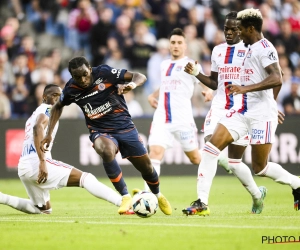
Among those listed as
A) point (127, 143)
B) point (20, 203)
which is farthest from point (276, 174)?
point (20, 203)

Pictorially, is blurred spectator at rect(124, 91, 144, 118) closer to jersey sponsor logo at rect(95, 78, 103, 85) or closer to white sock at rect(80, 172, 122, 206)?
white sock at rect(80, 172, 122, 206)

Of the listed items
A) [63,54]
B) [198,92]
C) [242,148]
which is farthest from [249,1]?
[242,148]

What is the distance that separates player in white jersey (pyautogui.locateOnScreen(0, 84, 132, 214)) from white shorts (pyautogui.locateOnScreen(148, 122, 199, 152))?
240 centimetres

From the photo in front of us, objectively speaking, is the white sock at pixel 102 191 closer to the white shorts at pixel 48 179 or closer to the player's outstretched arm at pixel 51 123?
the white shorts at pixel 48 179

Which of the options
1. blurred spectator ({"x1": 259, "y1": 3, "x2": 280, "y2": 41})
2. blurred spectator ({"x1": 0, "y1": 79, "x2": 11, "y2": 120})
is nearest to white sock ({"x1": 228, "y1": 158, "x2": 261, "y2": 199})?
blurred spectator ({"x1": 0, "y1": 79, "x2": 11, "y2": 120})

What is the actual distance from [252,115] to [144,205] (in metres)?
1.73

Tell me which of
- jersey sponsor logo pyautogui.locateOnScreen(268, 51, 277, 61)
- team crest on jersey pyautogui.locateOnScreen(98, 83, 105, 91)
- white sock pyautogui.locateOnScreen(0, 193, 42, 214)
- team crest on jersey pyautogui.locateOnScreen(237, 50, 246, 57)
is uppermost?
team crest on jersey pyautogui.locateOnScreen(237, 50, 246, 57)

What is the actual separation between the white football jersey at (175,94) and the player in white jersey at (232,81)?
1.67 meters

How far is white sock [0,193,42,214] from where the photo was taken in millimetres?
9570

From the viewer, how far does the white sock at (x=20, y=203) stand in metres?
9.57

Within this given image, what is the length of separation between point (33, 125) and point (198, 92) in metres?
9.37

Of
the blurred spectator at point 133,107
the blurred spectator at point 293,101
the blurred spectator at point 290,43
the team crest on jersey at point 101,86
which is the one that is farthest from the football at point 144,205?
the blurred spectator at point 290,43

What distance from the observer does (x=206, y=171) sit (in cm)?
893

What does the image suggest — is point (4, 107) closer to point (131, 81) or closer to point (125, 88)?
point (131, 81)
